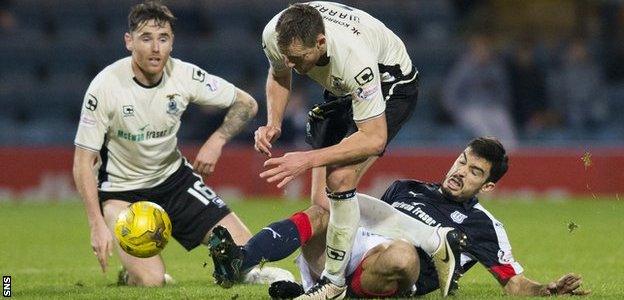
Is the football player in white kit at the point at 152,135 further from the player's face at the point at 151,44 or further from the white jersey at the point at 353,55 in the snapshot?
the white jersey at the point at 353,55

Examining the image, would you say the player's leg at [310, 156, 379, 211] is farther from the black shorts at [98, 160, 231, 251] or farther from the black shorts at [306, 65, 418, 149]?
the black shorts at [98, 160, 231, 251]

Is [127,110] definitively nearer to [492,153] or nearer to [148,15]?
[148,15]

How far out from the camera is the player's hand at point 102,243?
7.31m

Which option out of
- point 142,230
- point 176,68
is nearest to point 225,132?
point 176,68

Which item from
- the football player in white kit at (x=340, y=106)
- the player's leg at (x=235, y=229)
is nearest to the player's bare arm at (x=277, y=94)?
the football player in white kit at (x=340, y=106)

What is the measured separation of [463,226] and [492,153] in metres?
0.47

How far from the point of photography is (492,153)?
23.6 feet

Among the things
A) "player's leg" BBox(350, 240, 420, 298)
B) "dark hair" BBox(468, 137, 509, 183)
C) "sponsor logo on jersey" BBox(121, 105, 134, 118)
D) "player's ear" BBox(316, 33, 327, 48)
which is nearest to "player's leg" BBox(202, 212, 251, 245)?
"sponsor logo on jersey" BBox(121, 105, 134, 118)

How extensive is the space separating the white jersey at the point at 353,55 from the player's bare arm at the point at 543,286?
1.29 meters

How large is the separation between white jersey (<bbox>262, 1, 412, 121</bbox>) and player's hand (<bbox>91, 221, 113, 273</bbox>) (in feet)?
4.81

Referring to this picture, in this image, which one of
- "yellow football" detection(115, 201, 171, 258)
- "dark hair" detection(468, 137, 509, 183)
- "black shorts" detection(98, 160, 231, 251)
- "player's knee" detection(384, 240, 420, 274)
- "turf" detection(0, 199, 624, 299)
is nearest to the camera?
"player's knee" detection(384, 240, 420, 274)

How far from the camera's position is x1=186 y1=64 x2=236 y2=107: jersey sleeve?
8.73 meters

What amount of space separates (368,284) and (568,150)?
10570mm

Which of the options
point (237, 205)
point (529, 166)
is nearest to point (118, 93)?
point (237, 205)
